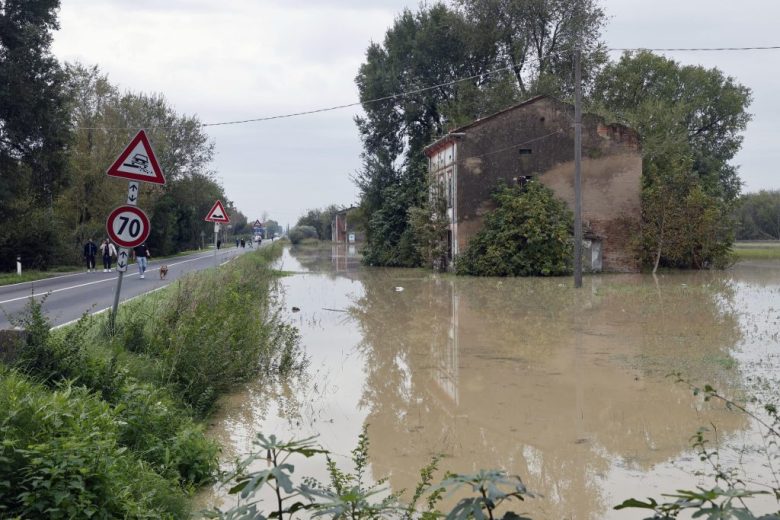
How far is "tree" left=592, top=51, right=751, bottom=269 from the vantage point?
121 ft

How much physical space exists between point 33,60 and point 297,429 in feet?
85.6

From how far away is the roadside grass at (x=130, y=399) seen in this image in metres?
4.57

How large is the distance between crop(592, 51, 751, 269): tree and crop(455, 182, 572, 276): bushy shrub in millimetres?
5416

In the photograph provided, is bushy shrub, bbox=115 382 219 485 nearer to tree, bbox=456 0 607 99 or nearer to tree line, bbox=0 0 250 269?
tree line, bbox=0 0 250 269

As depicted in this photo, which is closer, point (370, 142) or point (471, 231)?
point (471, 231)

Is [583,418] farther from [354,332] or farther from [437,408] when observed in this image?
[354,332]

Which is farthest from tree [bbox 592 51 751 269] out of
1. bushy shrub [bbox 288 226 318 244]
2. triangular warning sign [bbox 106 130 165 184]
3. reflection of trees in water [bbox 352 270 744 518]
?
bushy shrub [bbox 288 226 318 244]

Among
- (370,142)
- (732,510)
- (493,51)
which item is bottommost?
(732,510)

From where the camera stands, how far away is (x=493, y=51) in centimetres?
4675

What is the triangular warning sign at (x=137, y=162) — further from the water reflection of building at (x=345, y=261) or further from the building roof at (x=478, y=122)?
the water reflection of building at (x=345, y=261)

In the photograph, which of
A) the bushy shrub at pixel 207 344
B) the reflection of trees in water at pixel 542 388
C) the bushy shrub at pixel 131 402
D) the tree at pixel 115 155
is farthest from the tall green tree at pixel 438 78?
the bushy shrub at pixel 131 402

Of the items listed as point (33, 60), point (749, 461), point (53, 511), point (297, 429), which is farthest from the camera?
point (33, 60)

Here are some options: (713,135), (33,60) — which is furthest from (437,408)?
(713,135)

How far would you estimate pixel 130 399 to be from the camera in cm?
686
